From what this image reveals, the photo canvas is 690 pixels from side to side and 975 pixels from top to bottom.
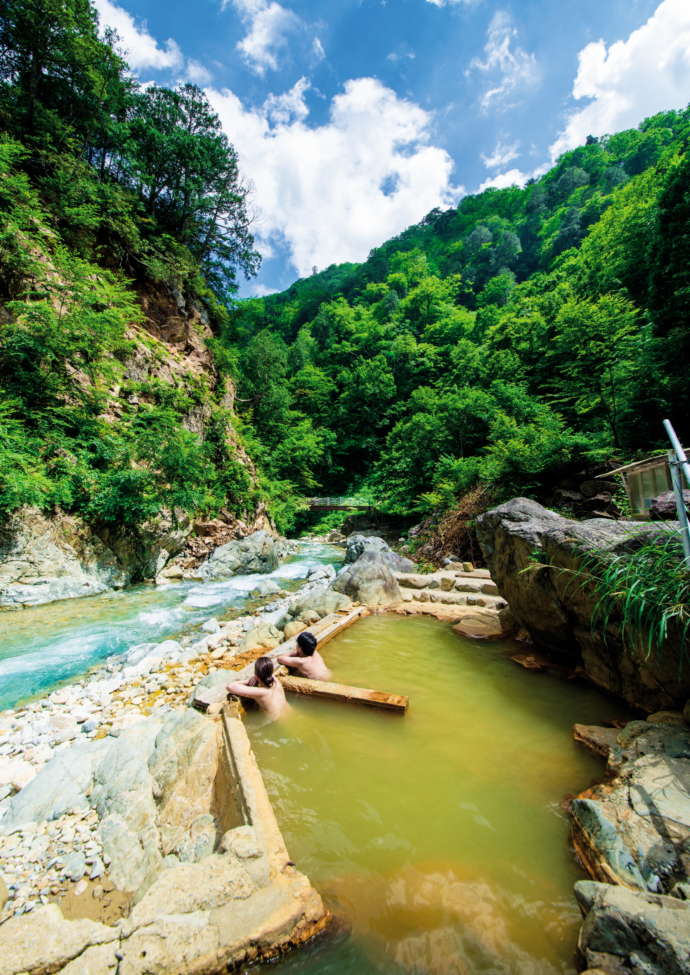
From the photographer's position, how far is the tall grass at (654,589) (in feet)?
7.88

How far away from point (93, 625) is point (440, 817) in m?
6.27

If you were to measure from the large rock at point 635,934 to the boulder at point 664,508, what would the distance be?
3343 mm

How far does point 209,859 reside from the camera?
1.78 metres

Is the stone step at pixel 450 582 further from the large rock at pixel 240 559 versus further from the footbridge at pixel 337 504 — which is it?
the footbridge at pixel 337 504

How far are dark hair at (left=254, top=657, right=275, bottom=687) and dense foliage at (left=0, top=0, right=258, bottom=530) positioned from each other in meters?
6.21

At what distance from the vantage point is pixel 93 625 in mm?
6121

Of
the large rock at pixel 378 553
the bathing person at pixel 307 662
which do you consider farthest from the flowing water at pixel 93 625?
the bathing person at pixel 307 662

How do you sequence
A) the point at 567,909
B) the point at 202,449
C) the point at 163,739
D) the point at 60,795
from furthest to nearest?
1. the point at 202,449
2. the point at 163,739
3. the point at 60,795
4. the point at 567,909

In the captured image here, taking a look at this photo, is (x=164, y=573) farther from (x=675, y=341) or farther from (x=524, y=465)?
(x=675, y=341)

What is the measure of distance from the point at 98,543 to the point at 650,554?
9655mm

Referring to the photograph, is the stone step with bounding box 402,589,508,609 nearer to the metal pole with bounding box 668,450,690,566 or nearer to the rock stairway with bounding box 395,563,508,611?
the rock stairway with bounding box 395,563,508,611

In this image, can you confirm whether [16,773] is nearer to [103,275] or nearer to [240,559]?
[240,559]

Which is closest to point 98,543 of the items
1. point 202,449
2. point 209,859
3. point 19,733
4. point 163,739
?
point 202,449

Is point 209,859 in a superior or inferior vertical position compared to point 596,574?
inferior
